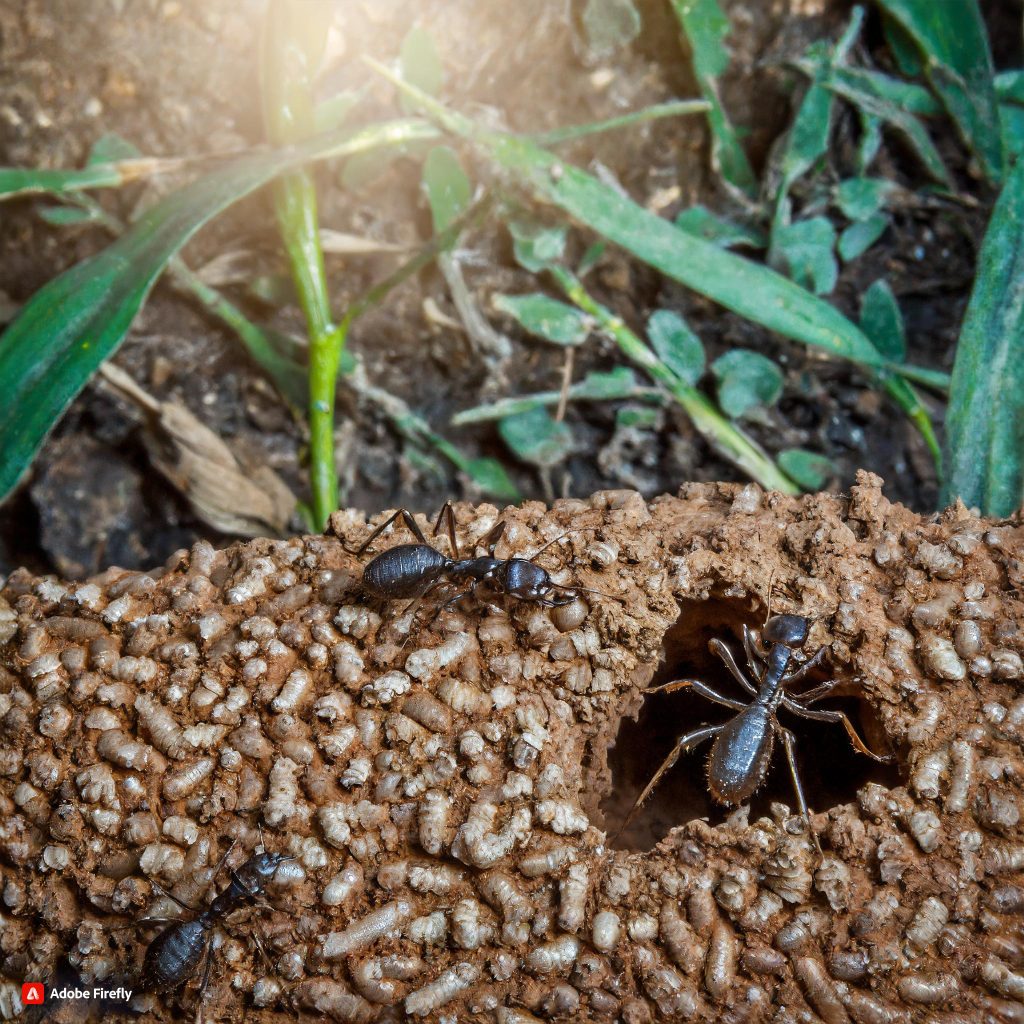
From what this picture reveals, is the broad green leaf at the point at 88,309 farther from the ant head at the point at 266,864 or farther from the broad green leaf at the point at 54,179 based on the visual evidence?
the ant head at the point at 266,864

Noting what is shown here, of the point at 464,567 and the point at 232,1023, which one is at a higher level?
the point at 464,567

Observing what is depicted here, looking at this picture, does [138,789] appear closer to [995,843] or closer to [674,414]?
[995,843]

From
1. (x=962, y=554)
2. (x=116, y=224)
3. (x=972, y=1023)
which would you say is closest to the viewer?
(x=972, y=1023)

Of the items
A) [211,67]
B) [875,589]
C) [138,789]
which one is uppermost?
[211,67]

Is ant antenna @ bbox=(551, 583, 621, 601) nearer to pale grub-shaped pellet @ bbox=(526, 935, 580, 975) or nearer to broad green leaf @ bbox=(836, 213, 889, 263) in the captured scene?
pale grub-shaped pellet @ bbox=(526, 935, 580, 975)

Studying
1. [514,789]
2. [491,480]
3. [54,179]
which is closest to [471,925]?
[514,789]

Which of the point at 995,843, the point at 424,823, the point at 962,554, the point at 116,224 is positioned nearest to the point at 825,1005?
the point at 995,843

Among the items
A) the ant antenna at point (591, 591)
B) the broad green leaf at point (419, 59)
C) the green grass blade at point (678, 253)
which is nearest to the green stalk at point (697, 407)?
the green grass blade at point (678, 253)
